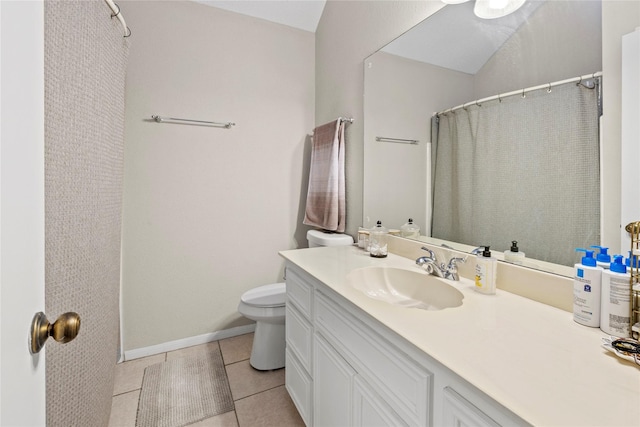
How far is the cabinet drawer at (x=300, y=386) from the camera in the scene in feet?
4.21

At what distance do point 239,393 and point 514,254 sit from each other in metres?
1.58

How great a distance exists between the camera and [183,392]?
5.52ft

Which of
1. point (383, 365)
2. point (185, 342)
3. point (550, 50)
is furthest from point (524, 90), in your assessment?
point (185, 342)

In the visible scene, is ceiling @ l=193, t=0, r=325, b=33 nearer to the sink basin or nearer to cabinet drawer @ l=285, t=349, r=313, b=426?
the sink basin

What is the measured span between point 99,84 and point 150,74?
939 millimetres

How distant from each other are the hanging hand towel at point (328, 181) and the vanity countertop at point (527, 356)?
1104mm

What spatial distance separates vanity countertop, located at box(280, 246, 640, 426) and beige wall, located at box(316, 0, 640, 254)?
0.32 m

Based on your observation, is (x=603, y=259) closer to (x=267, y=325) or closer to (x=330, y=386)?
(x=330, y=386)

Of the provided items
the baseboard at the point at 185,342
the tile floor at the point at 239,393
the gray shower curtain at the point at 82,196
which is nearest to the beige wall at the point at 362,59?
the tile floor at the point at 239,393

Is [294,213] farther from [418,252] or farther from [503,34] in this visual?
[503,34]

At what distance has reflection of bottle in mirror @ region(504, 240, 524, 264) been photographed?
1.03 metres

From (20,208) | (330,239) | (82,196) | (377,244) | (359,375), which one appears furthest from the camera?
(330,239)

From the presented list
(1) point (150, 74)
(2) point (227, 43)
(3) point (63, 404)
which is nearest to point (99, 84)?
(1) point (150, 74)

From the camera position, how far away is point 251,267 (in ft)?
7.71
